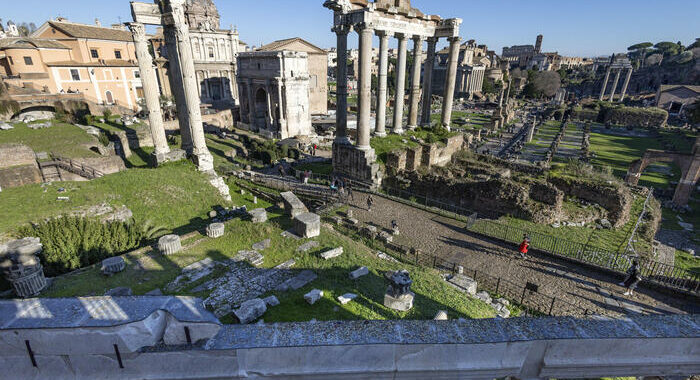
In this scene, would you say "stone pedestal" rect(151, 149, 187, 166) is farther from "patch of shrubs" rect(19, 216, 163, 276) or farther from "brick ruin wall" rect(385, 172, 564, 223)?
"brick ruin wall" rect(385, 172, 564, 223)

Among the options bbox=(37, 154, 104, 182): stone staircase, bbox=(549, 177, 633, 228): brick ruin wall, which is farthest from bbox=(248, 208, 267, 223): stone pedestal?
bbox=(549, 177, 633, 228): brick ruin wall

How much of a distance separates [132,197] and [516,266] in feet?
56.4

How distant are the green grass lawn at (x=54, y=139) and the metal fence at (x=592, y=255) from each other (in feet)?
80.5

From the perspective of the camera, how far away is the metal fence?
11375 mm

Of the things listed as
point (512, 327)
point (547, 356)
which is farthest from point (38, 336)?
point (547, 356)

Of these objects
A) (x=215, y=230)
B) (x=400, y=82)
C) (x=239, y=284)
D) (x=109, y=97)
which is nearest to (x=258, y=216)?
(x=215, y=230)

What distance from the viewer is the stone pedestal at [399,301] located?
8242mm

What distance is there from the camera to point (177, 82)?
19.6m

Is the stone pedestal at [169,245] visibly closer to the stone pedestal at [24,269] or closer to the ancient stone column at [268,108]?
the stone pedestal at [24,269]

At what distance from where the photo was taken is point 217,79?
177ft

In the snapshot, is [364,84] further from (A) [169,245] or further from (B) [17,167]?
(B) [17,167]

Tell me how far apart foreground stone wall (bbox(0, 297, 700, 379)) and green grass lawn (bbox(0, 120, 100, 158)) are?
22866mm

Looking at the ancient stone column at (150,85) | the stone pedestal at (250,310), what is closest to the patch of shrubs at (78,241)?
the stone pedestal at (250,310)

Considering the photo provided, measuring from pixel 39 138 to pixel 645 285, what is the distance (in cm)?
3436
